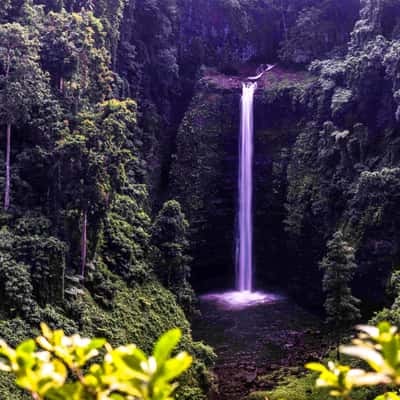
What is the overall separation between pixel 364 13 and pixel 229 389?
44.7ft

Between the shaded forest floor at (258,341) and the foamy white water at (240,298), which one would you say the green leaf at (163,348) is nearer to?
the shaded forest floor at (258,341)

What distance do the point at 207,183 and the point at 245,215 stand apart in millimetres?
1976

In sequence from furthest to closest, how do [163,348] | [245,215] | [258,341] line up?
1. [245,215]
2. [258,341]
3. [163,348]

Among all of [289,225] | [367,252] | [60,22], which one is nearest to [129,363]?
[60,22]

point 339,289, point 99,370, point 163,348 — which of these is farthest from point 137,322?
point 163,348

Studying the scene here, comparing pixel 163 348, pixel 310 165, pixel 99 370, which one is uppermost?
pixel 310 165

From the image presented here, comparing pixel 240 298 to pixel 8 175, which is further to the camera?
pixel 240 298

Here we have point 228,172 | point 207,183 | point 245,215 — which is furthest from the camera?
point 228,172

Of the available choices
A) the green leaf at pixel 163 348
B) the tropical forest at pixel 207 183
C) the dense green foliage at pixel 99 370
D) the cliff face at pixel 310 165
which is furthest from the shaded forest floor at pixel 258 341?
the green leaf at pixel 163 348

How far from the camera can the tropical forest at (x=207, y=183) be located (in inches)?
463

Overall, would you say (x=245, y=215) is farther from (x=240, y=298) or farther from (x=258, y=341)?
(x=258, y=341)

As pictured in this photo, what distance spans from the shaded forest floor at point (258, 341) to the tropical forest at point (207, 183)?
6cm

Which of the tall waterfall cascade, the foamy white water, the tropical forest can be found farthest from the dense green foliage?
the tall waterfall cascade

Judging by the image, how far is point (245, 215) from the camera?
67.5 feet
